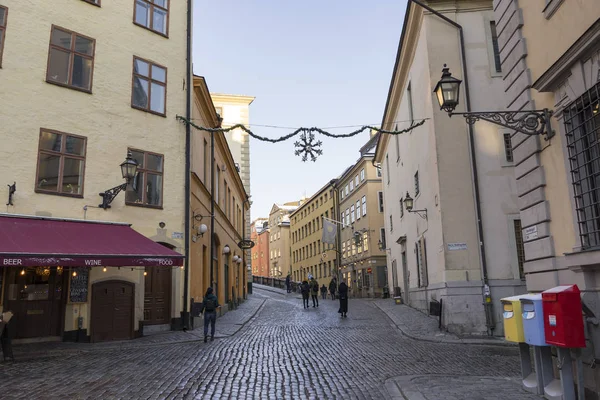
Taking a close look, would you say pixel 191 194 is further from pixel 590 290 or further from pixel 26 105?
pixel 590 290

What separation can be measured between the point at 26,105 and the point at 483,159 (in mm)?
14167

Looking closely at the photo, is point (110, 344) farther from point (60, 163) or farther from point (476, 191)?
point (476, 191)

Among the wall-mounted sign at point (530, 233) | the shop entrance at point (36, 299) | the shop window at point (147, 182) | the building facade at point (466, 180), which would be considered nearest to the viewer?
the wall-mounted sign at point (530, 233)

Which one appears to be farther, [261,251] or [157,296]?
[261,251]

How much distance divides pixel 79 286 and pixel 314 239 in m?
50.1

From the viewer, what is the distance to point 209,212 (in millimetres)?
21969

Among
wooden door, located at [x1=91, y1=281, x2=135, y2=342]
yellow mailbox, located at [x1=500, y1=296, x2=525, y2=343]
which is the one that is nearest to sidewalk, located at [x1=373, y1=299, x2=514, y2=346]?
yellow mailbox, located at [x1=500, y1=296, x2=525, y2=343]

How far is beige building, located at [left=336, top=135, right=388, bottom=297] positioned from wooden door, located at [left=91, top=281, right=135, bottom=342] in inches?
1040

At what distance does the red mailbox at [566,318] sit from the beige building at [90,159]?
990cm

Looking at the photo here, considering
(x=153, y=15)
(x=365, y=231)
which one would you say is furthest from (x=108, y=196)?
(x=365, y=231)

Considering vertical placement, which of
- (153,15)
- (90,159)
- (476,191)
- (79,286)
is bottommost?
(79,286)

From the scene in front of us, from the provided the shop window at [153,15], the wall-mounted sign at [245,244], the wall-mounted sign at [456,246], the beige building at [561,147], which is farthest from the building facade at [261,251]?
the beige building at [561,147]

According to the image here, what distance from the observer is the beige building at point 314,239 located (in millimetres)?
57156

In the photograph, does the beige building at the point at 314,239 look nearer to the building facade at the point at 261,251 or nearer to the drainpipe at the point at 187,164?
the building facade at the point at 261,251
